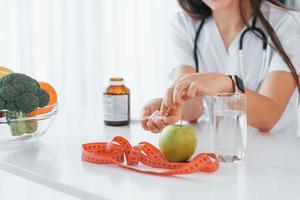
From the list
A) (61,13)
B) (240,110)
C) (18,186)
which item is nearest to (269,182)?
(240,110)

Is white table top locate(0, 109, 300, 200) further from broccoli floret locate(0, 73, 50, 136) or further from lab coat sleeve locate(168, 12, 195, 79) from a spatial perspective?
lab coat sleeve locate(168, 12, 195, 79)

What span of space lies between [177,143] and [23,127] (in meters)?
0.39

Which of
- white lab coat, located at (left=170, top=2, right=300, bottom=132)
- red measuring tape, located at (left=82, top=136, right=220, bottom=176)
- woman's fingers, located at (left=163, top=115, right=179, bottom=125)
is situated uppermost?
white lab coat, located at (left=170, top=2, right=300, bottom=132)

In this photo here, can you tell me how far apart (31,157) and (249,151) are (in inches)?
20.5

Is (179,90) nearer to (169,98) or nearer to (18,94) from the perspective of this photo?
(169,98)

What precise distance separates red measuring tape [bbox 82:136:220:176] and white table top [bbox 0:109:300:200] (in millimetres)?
17

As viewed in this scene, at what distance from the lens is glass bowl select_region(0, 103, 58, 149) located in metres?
1.31

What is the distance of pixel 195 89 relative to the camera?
1.31 metres

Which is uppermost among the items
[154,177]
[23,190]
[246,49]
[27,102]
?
[246,49]

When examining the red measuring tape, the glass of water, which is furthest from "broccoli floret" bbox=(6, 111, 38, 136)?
the glass of water

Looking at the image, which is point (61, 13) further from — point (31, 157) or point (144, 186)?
point (144, 186)

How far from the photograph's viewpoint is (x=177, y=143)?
1.22m

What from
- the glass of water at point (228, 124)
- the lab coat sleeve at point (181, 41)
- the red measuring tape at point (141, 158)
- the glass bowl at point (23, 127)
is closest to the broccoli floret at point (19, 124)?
the glass bowl at point (23, 127)

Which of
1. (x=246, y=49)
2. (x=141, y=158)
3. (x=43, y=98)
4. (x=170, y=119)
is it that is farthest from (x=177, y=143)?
(x=246, y=49)
